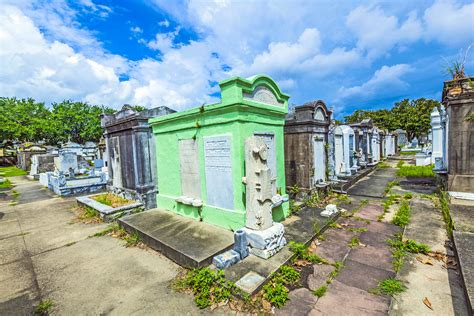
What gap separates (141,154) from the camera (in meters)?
6.77

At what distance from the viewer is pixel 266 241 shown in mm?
3561

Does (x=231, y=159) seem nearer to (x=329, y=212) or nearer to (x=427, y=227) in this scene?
(x=329, y=212)

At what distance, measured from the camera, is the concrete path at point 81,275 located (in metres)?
2.89

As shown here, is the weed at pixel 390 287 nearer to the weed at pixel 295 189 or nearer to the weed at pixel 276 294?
the weed at pixel 276 294

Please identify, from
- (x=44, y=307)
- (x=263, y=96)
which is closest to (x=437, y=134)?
(x=263, y=96)

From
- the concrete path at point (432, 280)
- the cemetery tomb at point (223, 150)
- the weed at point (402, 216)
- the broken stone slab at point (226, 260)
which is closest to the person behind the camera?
the concrete path at point (432, 280)

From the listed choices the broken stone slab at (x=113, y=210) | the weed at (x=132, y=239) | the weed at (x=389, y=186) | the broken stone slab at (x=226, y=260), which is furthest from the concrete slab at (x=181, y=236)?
the weed at (x=389, y=186)

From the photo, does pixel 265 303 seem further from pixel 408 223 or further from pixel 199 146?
pixel 408 223

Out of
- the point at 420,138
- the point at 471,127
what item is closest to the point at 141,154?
the point at 471,127

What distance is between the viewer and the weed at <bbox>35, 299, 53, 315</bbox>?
9.25 ft

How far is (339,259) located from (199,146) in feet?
12.0

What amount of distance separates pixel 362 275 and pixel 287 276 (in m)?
1.20

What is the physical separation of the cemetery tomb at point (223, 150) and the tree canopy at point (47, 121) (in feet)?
123

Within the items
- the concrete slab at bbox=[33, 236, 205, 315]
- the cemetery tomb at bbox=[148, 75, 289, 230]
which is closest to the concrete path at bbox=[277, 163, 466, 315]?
the cemetery tomb at bbox=[148, 75, 289, 230]
